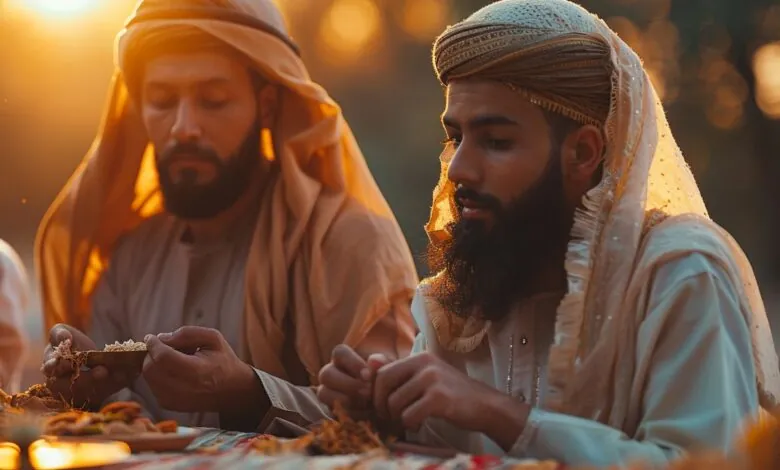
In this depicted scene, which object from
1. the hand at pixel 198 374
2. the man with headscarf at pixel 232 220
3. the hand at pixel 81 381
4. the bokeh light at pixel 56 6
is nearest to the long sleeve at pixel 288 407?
the hand at pixel 198 374

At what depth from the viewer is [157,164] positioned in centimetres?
412

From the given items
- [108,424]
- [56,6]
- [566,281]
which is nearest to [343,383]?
[108,424]

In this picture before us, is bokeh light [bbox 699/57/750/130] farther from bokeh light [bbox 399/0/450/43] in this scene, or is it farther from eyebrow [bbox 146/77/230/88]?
eyebrow [bbox 146/77/230/88]

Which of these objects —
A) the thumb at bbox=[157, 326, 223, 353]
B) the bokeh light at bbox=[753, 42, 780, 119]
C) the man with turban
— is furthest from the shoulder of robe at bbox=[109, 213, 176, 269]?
the bokeh light at bbox=[753, 42, 780, 119]

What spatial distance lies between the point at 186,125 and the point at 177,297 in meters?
0.60

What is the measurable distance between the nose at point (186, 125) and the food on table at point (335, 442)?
172 cm

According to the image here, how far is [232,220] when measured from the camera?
4168mm

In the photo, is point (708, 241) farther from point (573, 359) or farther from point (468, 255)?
point (468, 255)

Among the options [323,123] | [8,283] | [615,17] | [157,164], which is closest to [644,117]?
[323,123]

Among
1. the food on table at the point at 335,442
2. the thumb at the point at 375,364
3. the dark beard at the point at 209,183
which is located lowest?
the food on table at the point at 335,442

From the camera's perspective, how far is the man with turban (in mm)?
2467

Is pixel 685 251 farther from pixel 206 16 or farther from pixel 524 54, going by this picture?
pixel 206 16

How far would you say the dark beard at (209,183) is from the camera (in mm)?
4012

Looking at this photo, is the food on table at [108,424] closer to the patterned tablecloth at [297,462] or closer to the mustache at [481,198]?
the patterned tablecloth at [297,462]
